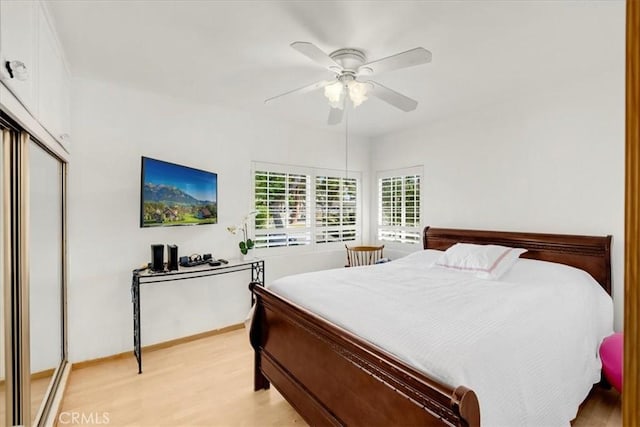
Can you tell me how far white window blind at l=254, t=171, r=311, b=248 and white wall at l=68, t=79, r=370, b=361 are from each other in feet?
0.65

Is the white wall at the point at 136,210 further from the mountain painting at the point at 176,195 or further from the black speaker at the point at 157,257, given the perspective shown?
the black speaker at the point at 157,257

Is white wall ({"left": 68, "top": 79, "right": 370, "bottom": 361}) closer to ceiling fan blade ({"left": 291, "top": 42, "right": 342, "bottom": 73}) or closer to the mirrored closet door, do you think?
the mirrored closet door

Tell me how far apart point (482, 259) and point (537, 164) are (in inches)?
43.7

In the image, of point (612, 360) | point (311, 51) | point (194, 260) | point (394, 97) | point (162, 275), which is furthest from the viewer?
point (194, 260)

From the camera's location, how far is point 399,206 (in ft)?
15.1

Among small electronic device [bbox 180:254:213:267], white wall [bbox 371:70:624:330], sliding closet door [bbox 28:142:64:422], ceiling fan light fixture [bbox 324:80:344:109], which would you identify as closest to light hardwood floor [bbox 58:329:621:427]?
sliding closet door [bbox 28:142:64:422]

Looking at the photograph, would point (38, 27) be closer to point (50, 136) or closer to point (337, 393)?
point (50, 136)

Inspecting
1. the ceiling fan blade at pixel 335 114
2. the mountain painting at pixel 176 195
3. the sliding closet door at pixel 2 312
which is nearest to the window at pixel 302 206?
the mountain painting at pixel 176 195

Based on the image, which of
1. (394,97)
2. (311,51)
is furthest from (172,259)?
(394,97)

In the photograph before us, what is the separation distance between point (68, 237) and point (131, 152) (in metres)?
0.93

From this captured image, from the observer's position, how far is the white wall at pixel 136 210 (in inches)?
111

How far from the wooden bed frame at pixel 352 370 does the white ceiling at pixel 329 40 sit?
1528 mm

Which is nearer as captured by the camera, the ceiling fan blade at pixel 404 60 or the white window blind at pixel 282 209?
the ceiling fan blade at pixel 404 60

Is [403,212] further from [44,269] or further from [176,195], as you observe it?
[44,269]
